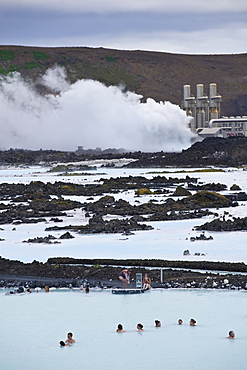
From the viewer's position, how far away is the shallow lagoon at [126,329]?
1697 cm

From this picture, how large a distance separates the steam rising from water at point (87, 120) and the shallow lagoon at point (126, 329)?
103 m

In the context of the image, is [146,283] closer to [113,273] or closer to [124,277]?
[124,277]

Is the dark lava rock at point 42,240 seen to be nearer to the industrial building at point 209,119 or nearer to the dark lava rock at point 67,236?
the dark lava rock at point 67,236

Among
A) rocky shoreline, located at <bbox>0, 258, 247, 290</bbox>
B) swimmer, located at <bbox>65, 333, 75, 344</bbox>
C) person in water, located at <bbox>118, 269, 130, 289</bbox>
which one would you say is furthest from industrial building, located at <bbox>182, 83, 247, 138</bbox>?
swimmer, located at <bbox>65, 333, 75, 344</bbox>

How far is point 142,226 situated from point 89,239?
3907mm

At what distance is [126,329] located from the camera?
1934 cm

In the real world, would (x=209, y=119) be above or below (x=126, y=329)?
above

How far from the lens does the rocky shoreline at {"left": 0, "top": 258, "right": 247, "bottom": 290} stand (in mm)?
23562

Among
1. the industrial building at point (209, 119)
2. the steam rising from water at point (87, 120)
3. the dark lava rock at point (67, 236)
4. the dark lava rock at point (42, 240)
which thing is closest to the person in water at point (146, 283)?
the dark lava rock at point (42, 240)

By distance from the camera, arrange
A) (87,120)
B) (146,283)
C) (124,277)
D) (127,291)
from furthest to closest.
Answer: (87,120), (124,277), (146,283), (127,291)

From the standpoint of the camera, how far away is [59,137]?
484 ft

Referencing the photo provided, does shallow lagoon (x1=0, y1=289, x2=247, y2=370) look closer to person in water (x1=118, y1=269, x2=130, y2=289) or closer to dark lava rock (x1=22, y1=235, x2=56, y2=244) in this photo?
person in water (x1=118, y1=269, x2=130, y2=289)

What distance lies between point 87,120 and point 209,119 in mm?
20094

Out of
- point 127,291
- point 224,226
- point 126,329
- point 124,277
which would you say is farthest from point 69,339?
point 224,226
